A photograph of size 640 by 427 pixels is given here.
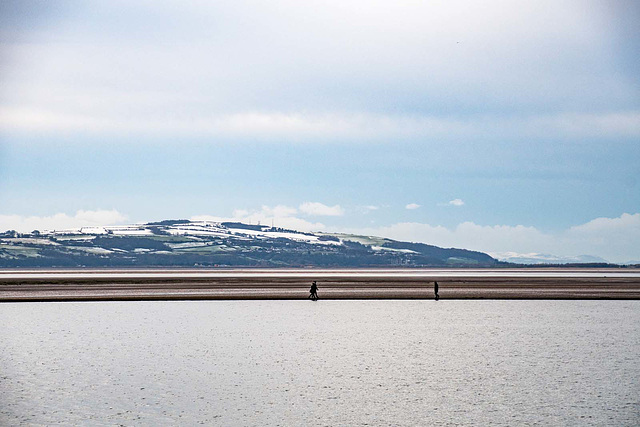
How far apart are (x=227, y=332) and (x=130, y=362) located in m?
17.4

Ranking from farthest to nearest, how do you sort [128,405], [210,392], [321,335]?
[321,335]
[210,392]
[128,405]

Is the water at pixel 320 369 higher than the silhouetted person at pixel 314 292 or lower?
lower

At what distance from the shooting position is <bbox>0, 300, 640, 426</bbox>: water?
102ft

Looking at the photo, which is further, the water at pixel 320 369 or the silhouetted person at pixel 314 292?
the silhouetted person at pixel 314 292

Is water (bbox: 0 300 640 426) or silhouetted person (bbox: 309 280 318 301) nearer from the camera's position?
water (bbox: 0 300 640 426)

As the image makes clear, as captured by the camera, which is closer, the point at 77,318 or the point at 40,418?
the point at 40,418

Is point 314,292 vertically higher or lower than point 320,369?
higher

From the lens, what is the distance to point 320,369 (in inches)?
1700

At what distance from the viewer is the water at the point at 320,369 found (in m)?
31.2

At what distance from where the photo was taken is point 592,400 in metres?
33.5

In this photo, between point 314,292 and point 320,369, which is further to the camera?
point 314,292

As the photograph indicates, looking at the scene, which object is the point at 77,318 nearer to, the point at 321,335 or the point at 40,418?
the point at 321,335

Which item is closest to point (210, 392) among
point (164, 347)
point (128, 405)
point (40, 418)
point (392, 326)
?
point (128, 405)

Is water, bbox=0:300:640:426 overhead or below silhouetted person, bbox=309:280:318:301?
below
